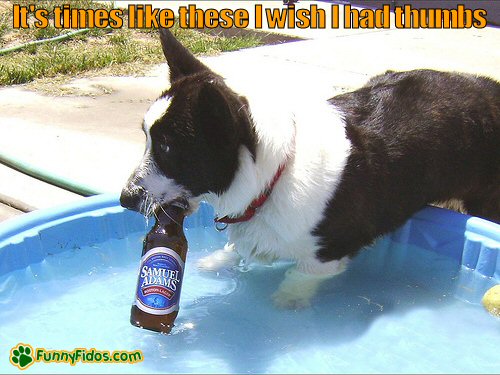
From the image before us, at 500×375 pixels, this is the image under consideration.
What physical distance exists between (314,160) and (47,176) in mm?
1840

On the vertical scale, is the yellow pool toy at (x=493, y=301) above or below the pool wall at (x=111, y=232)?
below

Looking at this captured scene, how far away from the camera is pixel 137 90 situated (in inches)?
236

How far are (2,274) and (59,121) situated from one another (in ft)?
6.88

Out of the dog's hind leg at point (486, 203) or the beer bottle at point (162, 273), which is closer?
the beer bottle at point (162, 273)

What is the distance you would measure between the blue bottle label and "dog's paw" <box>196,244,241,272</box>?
30.6 inches

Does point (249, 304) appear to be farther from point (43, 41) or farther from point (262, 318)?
point (43, 41)

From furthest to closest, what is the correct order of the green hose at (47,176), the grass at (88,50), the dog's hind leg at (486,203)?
the grass at (88,50)
the green hose at (47,176)
the dog's hind leg at (486,203)

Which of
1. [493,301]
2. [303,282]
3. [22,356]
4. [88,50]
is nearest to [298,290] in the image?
[303,282]

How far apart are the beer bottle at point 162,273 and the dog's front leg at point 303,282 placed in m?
0.59

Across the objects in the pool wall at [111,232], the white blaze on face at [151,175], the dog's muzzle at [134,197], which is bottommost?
the pool wall at [111,232]

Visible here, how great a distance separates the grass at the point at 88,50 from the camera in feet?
20.7

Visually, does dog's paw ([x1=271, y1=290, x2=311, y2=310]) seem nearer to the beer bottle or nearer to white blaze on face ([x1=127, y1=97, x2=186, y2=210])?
the beer bottle

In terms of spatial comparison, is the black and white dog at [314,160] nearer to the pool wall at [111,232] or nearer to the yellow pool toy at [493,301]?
the pool wall at [111,232]

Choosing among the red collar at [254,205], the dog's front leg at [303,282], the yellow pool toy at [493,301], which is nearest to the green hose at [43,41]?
the red collar at [254,205]
